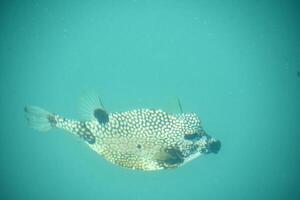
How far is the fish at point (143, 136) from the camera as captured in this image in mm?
3320

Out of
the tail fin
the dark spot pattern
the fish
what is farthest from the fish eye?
the tail fin

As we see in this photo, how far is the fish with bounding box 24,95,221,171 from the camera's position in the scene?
3320 mm

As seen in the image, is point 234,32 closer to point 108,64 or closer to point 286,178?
point 108,64

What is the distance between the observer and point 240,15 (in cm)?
6562

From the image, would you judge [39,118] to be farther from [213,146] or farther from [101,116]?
[213,146]

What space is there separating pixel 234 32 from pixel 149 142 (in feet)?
274

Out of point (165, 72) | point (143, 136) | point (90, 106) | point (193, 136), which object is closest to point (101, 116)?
point (90, 106)

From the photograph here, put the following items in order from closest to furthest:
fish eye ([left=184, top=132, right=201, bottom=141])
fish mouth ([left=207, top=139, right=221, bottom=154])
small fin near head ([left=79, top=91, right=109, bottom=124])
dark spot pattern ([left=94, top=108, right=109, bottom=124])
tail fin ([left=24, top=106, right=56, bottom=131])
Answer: fish mouth ([left=207, top=139, right=221, bottom=154])
fish eye ([left=184, top=132, right=201, bottom=141])
dark spot pattern ([left=94, top=108, right=109, bottom=124])
small fin near head ([left=79, top=91, right=109, bottom=124])
tail fin ([left=24, top=106, right=56, bottom=131])

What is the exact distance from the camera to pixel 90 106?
3.79m

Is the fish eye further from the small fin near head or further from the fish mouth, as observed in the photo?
the small fin near head

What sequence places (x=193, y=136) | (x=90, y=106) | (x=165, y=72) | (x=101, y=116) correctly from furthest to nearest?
(x=165, y=72), (x=90, y=106), (x=101, y=116), (x=193, y=136)

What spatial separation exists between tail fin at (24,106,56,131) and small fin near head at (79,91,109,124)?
0.48 metres

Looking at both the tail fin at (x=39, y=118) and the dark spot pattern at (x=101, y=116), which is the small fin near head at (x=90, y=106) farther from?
the tail fin at (x=39, y=118)

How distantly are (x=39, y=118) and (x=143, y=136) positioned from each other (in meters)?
1.44
